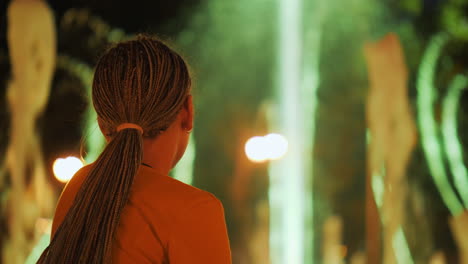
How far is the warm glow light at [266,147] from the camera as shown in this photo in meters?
5.25

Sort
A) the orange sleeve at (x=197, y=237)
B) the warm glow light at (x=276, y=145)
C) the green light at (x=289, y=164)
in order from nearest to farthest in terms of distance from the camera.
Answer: the orange sleeve at (x=197, y=237) < the green light at (x=289, y=164) < the warm glow light at (x=276, y=145)

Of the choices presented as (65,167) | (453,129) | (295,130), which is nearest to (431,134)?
(453,129)

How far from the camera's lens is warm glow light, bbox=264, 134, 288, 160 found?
5344 mm

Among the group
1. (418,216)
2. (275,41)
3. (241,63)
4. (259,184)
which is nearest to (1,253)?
(259,184)

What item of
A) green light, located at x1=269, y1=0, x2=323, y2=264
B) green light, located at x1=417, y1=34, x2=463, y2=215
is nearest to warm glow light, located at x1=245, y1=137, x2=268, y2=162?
green light, located at x1=269, y1=0, x2=323, y2=264

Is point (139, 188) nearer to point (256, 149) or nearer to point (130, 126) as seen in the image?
point (130, 126)

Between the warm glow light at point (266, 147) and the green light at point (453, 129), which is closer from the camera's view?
the warm glow light at point (266, 147)

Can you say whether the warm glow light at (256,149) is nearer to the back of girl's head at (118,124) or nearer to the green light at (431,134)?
the green light at (431,134)

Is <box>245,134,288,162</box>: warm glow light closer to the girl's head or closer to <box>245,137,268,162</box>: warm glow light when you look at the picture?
<box>245,137,268,162</box>: warm glow light

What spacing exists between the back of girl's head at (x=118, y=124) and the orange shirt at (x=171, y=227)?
2 centimetres

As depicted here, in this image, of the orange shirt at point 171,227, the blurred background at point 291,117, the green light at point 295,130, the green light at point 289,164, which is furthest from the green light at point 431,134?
the orange shirt at point 171,227

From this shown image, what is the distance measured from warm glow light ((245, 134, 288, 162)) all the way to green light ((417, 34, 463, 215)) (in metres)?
1.34

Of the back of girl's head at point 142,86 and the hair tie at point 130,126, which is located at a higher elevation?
the back of girl's head at point 142,86

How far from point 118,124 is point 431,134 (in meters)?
4.97
